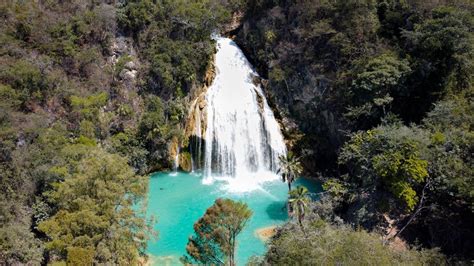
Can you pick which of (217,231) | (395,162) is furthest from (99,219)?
(395,162)

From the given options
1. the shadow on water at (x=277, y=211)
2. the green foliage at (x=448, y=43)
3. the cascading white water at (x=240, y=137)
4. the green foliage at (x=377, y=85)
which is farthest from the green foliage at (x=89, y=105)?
the green foliage at (x=448, y=43)

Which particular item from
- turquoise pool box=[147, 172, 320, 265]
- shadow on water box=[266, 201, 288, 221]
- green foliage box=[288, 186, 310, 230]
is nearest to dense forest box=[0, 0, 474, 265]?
green foliage box=[288, 186, 310, 230]

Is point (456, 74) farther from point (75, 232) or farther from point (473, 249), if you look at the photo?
point (75, 232)

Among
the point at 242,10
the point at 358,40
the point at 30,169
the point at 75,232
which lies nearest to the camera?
the point at 75,232

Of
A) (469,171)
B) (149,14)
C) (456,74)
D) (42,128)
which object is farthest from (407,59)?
(42,128)

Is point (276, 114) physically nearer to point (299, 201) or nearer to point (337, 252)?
point (299, 201)

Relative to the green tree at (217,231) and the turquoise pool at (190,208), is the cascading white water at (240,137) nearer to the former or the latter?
the turquoise pool at (190,208)

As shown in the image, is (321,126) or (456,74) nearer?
(456,74)
